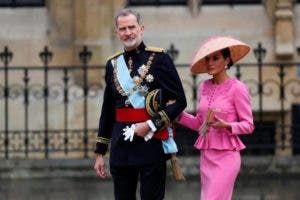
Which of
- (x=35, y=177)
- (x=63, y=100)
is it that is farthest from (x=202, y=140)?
(x=63, y=100)

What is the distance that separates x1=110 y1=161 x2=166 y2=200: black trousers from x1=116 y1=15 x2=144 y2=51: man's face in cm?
74

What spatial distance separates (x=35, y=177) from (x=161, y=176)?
566 centimetres

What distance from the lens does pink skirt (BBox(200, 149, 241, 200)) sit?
5875mm

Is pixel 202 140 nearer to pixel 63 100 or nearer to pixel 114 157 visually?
pixel 114 157

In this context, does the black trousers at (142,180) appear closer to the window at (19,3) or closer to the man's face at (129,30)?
the man's face at (129,30)

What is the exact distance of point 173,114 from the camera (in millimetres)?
5824

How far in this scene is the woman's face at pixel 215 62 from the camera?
5.96 m

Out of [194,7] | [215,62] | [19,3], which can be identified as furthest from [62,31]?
[215,62]

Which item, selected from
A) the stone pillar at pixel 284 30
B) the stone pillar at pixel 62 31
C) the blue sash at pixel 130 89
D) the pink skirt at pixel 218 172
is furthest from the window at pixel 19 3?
the pink skirt at pixel 218 172

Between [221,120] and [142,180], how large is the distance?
0.59 metres

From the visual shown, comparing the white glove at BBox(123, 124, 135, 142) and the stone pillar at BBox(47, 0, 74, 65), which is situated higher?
the stone pillar at BBox(47, 0, 74, 65)

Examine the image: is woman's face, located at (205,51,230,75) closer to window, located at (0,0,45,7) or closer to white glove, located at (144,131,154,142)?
white glove, located at (144,131,154,142)

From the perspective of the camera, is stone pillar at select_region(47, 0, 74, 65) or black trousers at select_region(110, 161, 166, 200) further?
stone pillar at select_region(47, 0, 74, 65)

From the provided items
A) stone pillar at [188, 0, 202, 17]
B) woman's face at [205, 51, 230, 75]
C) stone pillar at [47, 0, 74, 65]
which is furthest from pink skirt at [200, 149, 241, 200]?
stone pillar at [188, 0, 202, 17]
